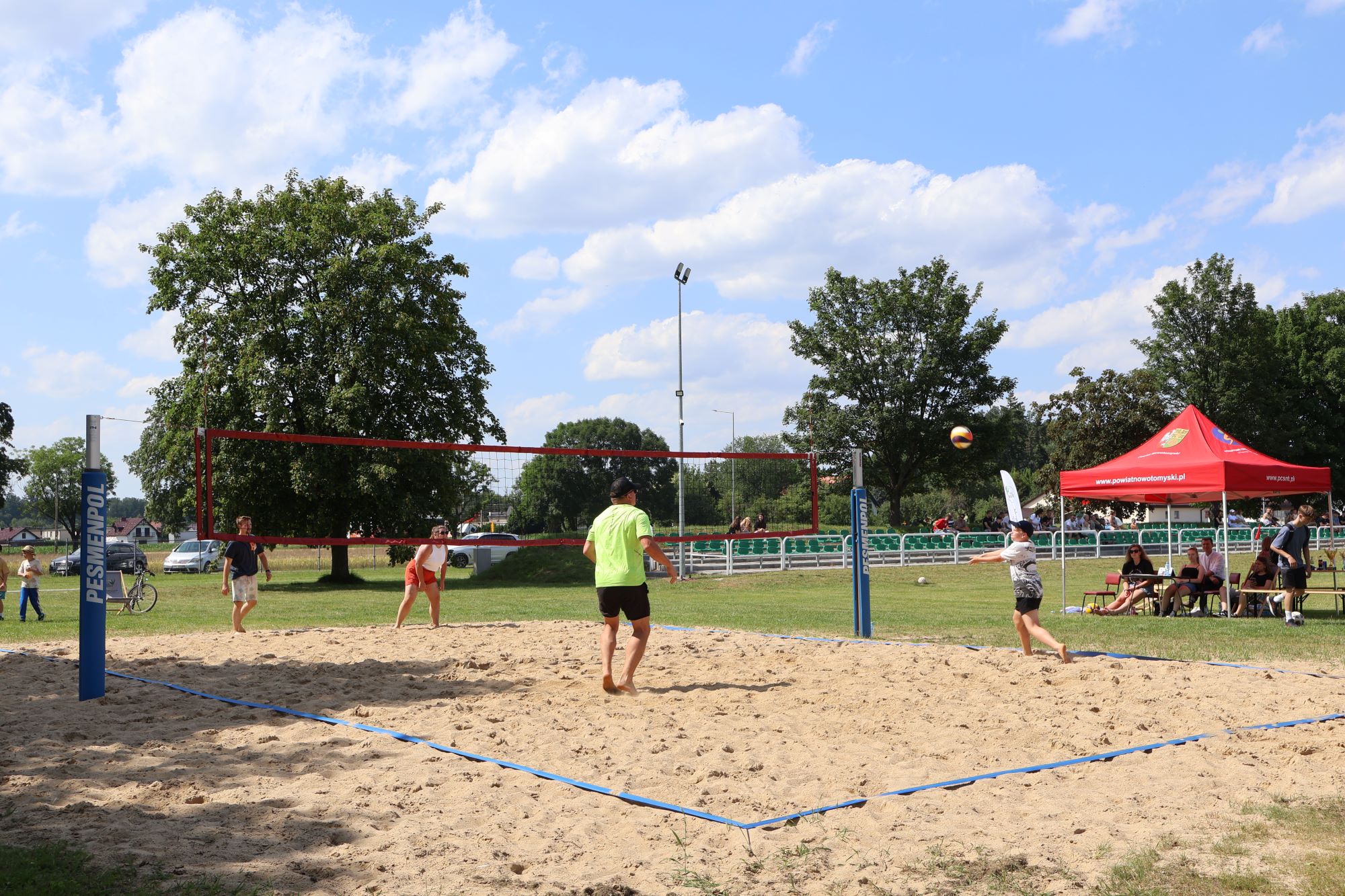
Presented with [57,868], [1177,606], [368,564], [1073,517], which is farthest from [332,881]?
[1073,517]

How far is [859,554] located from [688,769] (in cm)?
662

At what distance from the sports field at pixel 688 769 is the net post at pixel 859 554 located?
1.17m

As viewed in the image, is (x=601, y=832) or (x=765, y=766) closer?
(x=601, y=832)

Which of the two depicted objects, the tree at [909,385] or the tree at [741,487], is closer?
the tree at [741,487]

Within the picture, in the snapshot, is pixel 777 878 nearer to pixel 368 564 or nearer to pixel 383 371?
pixel 383 371

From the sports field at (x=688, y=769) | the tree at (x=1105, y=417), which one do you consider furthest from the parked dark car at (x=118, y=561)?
the tree at (x=1105, y=417)

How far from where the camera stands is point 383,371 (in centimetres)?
2831

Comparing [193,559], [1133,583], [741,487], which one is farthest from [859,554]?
[193,559]

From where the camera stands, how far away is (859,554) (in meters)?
11.9

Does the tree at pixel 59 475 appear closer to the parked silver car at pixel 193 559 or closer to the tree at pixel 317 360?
the parked silver car at pixel 193 559

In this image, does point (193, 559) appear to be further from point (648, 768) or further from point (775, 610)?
point (648, 768)

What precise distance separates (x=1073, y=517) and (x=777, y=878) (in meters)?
44.6

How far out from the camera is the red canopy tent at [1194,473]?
14.6 metres

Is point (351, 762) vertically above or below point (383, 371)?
below
